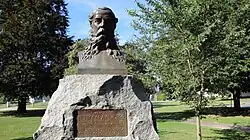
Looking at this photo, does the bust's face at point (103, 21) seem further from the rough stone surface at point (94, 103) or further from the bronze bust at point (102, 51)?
the rough stone surface at point (94, 103)

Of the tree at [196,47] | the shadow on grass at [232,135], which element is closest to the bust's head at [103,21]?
the tree at [196,47]

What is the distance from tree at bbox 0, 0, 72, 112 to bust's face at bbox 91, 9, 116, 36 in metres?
24.4

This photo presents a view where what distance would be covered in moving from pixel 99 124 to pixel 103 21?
2.07m

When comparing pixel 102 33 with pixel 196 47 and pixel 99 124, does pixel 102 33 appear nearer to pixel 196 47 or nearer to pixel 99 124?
pixel 99 124

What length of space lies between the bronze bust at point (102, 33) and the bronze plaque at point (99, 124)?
3.76 ft

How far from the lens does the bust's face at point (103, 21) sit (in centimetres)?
740

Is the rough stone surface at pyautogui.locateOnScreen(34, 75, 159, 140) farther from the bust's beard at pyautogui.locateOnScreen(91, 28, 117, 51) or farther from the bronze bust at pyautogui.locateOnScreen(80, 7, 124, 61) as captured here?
the bust's beard at pyautogui.locateOnScreen(91, 28, 117, 51)

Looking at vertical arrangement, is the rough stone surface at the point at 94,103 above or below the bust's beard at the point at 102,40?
below

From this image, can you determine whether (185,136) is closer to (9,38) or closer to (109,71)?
(109,71)

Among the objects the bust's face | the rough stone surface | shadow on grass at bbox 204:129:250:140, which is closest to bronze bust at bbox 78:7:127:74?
the bust's face

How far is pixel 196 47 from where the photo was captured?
1124cm

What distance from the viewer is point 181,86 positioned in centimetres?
1168

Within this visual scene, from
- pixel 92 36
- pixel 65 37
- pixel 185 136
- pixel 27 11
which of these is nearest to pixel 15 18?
pixel 27 11

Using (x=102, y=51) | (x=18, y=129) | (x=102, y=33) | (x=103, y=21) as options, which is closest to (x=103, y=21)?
(x=103, y=21)
